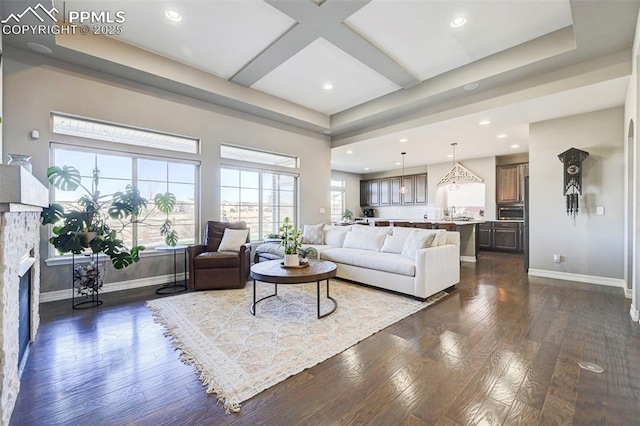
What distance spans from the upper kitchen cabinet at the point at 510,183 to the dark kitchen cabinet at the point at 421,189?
2105 mm

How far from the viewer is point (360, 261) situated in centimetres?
407

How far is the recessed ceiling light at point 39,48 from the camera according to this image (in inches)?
122

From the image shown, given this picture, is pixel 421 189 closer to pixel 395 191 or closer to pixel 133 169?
pixel 395 191

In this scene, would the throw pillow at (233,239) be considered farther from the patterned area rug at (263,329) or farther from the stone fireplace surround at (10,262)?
the stone fireplace surround at (10,262)

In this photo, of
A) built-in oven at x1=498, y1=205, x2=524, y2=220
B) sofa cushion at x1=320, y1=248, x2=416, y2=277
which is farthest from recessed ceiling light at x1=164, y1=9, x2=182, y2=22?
built-in oven at x1=498, y1=205, x2=524, y2=220

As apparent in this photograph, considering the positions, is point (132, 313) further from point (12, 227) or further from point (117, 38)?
point (117, 38)

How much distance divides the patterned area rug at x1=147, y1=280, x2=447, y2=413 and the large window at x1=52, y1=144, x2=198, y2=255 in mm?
1283

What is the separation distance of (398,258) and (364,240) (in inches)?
36.8

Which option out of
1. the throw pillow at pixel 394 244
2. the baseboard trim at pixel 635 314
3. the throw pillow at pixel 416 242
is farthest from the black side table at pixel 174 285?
the baseboard trim at pixel 635 314

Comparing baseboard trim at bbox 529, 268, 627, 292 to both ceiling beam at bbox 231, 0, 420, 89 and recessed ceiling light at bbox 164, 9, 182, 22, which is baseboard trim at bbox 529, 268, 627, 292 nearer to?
ceiling beam at bbox 231, 0, 420, 89

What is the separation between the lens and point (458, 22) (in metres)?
3.03

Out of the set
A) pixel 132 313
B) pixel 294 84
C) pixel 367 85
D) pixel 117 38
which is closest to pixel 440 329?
pixel 132 313

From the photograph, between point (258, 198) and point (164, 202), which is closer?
point (164, 202)

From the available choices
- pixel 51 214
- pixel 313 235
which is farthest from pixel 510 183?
pixel 51 214
